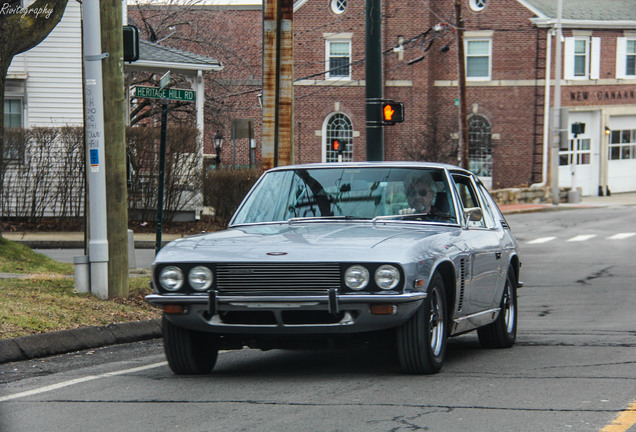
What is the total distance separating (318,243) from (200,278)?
2.72 feet

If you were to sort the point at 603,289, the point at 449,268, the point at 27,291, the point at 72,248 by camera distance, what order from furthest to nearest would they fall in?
the point at 72,248 → the point at 603,289 → the point at 27,291 → the point at 449,268

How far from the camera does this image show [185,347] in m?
7.75

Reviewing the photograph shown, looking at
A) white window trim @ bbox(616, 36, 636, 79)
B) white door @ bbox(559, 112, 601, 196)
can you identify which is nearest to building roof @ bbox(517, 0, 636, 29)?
white window trim @ bbox(616, 36, 636, 79)

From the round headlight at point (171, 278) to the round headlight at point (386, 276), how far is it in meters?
1.35

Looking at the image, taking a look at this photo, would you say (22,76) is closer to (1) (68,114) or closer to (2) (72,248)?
(1) (68,114)

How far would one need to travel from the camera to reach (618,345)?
382 inches

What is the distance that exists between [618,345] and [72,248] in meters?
15.9

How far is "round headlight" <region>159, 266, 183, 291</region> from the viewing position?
7.51 metres

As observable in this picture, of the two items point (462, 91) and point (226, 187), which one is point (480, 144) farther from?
point (226, 187)

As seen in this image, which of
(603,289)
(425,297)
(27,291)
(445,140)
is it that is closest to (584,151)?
(445,140)

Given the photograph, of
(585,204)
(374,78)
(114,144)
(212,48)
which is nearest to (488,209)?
(114,144)

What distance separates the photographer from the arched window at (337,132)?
163 feet

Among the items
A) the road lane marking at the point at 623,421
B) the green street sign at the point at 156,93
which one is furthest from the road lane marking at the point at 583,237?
the road lane marking at the point at 623,421

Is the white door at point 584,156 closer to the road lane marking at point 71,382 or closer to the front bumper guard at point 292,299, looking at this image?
the road lane marking at point 71,382
